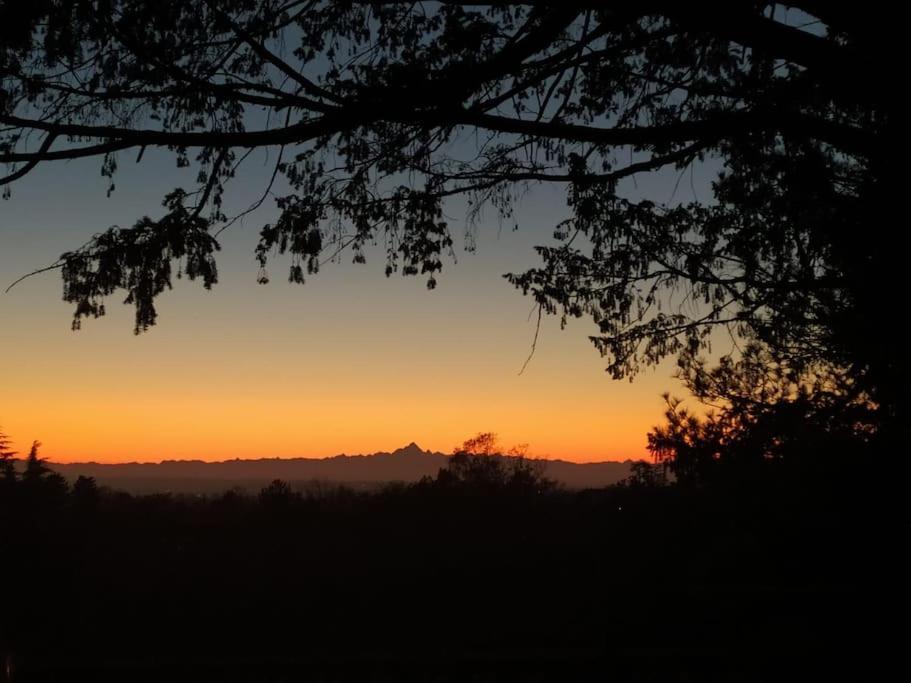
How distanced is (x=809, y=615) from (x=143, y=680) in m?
5.18

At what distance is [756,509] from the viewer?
316 inches

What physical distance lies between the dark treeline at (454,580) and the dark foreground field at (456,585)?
0.03m

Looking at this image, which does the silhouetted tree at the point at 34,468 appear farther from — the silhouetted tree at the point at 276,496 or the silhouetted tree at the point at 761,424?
the silhouetted tree at the point at 761,424

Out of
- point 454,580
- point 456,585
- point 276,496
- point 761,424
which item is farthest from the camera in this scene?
point 276,496

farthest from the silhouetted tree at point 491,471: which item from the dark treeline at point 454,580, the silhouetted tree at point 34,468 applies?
the silhouetted tree at point 34,468

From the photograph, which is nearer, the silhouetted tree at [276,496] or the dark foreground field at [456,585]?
the dark foreground field at [456,585]

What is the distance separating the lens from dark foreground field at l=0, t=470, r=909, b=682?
21.9 ft

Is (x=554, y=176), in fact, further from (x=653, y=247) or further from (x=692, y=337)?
(x=692, y=337)

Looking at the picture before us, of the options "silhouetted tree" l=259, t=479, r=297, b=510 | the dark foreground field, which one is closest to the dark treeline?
the dark foreground field

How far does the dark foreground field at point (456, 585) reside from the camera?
667 cm

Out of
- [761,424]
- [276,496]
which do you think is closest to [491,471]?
[276,496]

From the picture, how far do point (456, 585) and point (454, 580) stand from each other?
321 millimetres

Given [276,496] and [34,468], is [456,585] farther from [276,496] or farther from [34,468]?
[34,468]

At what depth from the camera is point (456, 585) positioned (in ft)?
76.7
